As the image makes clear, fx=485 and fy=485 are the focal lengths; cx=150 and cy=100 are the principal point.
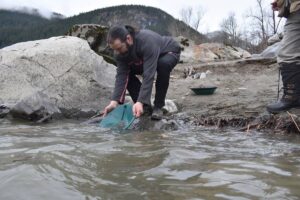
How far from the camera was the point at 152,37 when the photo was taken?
4.97 meters

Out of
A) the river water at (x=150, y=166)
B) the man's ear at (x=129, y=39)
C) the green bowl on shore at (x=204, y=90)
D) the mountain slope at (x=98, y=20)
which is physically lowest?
the river water at (x=150, y=166)

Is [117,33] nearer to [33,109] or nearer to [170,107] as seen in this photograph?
[170,107]

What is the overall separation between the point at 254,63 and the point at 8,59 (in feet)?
19.5

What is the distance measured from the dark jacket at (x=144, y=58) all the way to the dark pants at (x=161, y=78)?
81 millimetres

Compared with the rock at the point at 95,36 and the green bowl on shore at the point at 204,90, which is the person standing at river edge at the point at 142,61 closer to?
the green bowl on shore at the point at 204,90

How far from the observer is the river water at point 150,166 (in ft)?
7.74

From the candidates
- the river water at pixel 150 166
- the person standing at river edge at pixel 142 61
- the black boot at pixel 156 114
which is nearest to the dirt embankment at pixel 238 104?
the river water at pixel 150 166

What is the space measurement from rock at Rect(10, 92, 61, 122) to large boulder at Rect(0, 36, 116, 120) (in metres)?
0.26

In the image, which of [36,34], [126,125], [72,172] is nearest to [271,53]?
[126,125]

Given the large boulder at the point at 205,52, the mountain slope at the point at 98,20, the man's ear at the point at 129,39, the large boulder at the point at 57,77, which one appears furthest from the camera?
the mountain slope at the point at 98,20

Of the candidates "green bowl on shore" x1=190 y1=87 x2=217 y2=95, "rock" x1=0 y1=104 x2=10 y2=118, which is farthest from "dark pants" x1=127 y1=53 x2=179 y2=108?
"rock" x1=0 y1=104 x2=10 y2=118

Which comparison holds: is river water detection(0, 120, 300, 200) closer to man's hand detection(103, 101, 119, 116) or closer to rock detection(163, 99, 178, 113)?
man's hand detection(103, 101, 119, 116)

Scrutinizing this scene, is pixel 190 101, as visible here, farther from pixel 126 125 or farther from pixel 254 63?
pixel 254 63

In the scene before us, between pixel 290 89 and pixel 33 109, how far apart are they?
3.09m
